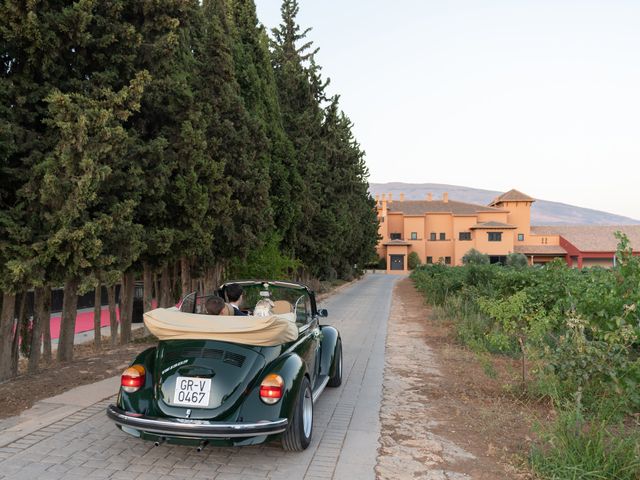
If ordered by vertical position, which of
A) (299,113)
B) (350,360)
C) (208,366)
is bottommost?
(350,360)

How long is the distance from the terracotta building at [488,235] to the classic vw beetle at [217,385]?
67.0 metres

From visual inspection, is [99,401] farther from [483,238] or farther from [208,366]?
[483,238]

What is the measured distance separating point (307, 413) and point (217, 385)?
1.05 meters

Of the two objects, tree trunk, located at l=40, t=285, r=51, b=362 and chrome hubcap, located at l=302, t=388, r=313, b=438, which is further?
tree trunk, located at l=40, t=285, r=51, b=362

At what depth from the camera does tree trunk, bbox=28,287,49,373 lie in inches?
326

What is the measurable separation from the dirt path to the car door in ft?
3.26

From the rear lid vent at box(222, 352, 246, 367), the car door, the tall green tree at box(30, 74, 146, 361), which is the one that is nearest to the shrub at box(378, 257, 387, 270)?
the tall green tree at box(30, 74, 146, 361)

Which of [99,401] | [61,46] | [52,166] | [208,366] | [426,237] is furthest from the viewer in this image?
[426,237]

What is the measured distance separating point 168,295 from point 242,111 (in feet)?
18.0

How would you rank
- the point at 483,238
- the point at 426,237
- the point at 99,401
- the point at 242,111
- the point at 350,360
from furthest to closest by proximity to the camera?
the point at 426,237 < the point at 483,238 < the point at 242,111 < the point at 350,360 < the point at 99,401

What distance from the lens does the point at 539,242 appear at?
70.4m

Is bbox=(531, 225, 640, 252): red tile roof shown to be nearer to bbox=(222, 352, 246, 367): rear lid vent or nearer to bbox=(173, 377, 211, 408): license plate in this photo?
bbox=(222, 352, 246, 367): rear lid vent

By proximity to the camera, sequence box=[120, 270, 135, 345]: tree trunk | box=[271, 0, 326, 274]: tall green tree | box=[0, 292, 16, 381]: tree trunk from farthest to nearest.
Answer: box=[271, 0, 326, 274]: tall green tree < box=[120, 270, 135, 345]: tree trunk < box=[0, 292, 16, 381]: tree trunk

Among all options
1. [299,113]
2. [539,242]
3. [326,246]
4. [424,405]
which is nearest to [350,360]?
[424,405]
